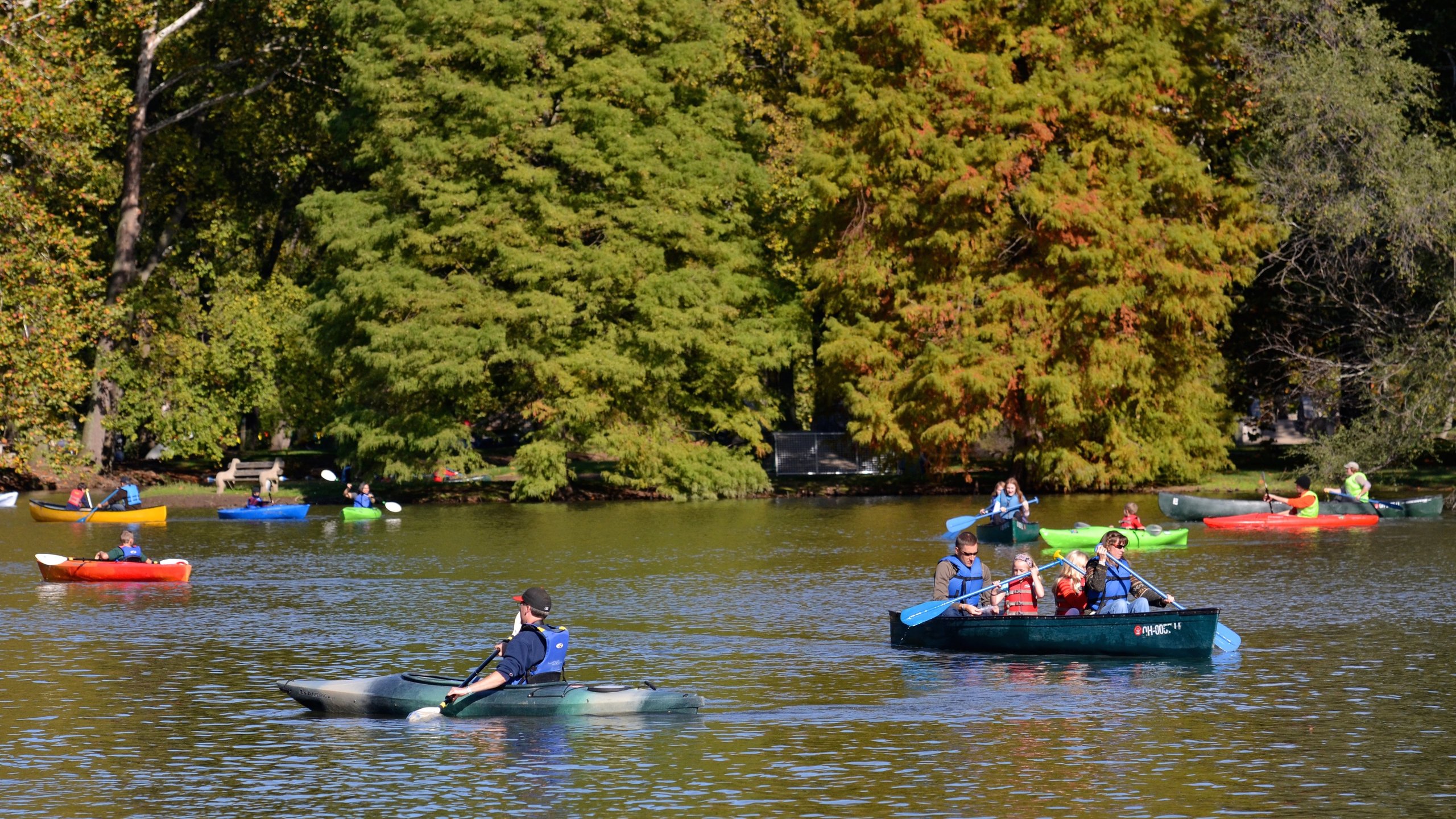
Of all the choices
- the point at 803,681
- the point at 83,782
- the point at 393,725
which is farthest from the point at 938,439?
the point at 83,782

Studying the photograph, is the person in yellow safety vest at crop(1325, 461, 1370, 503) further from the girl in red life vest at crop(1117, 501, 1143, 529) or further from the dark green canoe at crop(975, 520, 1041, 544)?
the dark green canoe at crop(975, 520, 1041, 544)

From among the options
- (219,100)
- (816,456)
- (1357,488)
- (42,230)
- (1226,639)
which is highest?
(219,100)

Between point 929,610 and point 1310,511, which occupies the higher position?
point 1310,511

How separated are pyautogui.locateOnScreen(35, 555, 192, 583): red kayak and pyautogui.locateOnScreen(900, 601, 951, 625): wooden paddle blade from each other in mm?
18084

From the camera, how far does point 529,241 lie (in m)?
65.4

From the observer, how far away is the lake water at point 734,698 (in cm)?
1806

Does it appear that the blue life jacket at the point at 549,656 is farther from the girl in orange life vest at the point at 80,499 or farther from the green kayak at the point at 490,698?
the girl in orange life vest at the point at 80,499

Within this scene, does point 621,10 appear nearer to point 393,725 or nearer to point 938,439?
point 938,439

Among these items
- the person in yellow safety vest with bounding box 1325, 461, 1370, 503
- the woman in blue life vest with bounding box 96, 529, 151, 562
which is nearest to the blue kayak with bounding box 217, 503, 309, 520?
the woman in blue life vest with bounding box 96, 529, 151, 562

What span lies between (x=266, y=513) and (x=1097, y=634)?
38959mm

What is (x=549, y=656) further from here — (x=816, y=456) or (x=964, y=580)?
(x=816, y=456)

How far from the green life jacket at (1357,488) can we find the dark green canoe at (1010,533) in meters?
11.9

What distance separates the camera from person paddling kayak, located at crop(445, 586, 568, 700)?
21.8 metres

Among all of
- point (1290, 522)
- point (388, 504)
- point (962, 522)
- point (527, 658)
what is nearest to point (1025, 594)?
point (527, 658)
